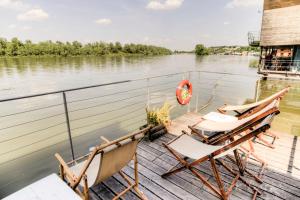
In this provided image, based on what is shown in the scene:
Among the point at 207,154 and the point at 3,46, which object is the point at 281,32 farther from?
the point at 3,46

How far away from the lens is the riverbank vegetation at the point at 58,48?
39.8 metres

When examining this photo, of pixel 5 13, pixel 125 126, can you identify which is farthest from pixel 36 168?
pixel 5 13

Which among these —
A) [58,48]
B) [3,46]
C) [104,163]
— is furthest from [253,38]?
[3,46]

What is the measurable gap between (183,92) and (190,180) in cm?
201

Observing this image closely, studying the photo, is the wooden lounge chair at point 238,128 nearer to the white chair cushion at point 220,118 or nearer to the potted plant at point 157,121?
the white chair cushion at point 220,118

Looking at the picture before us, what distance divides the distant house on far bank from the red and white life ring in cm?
916

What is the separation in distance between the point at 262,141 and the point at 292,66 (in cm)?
1171

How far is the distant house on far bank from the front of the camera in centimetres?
1122

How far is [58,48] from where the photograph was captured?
146ft

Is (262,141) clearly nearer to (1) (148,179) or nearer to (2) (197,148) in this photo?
(2) (197,148)

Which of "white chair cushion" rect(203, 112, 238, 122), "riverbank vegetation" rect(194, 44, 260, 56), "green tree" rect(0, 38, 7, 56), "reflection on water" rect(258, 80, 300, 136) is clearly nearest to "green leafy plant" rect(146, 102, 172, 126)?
"white chair cushion" rect(203, 112, 238, 122)

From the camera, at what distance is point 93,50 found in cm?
5306

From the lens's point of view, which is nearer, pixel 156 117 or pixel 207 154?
pixel 207 154

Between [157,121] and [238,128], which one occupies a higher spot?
[238,128]
